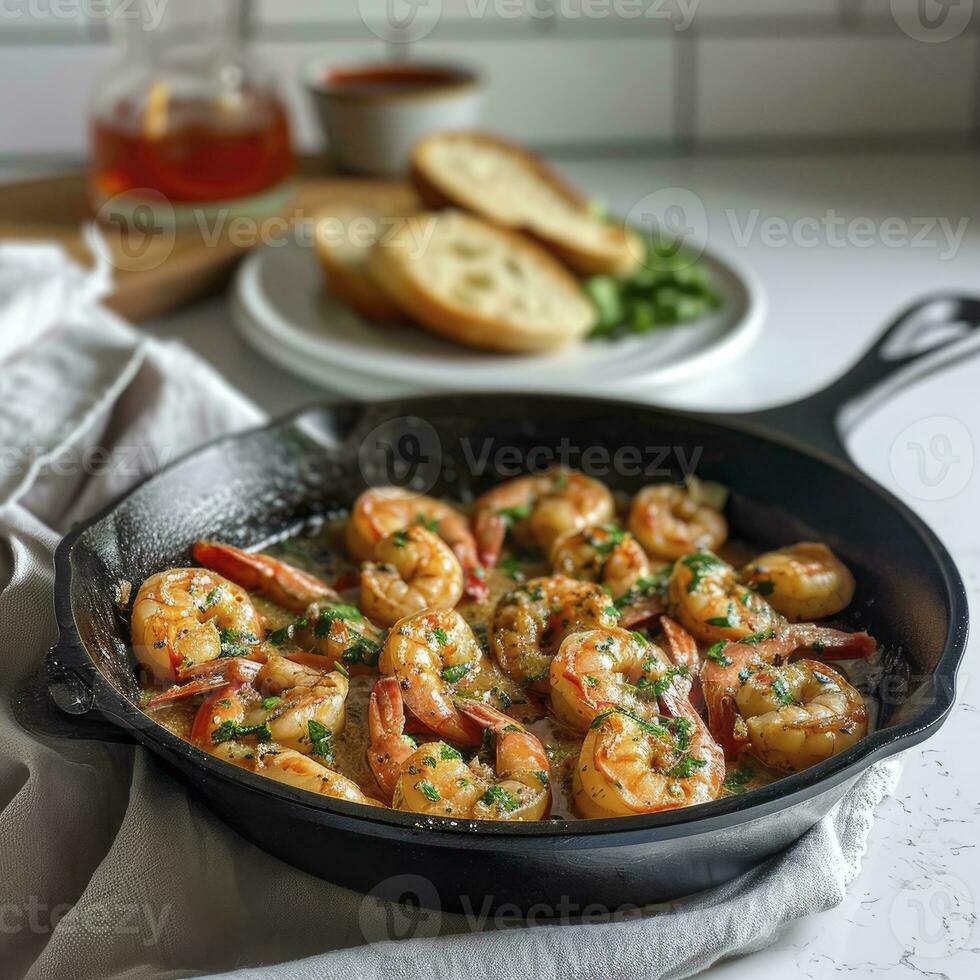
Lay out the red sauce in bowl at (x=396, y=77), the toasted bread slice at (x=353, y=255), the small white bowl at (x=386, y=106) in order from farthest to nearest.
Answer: the red sauce in bowl at (x=396, y=77)
the small white bowl at (x=386, y=106)
the toasted bread slice at (x=353, y=255)

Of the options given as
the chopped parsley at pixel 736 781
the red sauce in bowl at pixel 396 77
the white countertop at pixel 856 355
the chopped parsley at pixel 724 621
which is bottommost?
the white countertop at pixel 856 355

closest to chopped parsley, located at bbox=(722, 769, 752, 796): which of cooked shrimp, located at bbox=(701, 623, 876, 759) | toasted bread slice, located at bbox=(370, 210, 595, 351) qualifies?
cooked shrimp, located at bbox=(701, 623, 876, 759)

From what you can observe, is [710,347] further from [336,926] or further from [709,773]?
[336,926]

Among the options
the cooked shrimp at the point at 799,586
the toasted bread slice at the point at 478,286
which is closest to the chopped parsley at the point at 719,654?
the cooked shrimp at the point at 799,586

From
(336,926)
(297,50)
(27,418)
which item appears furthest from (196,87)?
(336,926)

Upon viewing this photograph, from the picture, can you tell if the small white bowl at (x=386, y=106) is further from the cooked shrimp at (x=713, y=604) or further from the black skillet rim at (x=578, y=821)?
the black skillet rim at (x=578, y=821)

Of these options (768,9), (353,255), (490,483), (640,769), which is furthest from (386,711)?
(768,9)

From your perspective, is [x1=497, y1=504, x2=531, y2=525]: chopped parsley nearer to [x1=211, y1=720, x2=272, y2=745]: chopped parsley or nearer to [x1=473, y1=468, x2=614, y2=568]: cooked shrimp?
[x1=473, y1=468, x2=614, y2=568]: cooked shrimp

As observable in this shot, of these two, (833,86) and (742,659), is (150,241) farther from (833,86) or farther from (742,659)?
(833,86)
